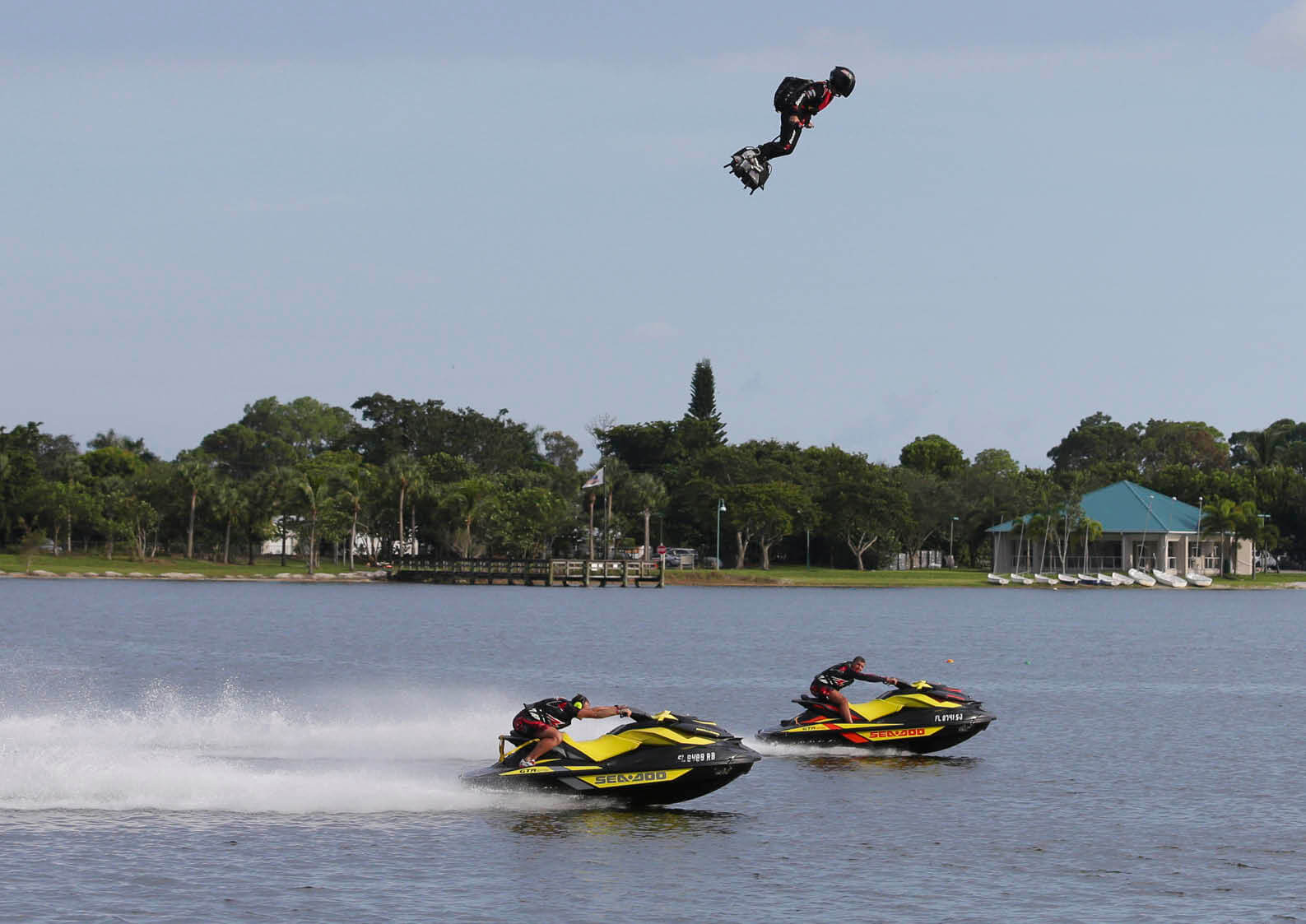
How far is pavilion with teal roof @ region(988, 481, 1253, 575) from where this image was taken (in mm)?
162750

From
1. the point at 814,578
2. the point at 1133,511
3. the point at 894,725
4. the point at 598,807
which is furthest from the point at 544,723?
the point at 1133,511

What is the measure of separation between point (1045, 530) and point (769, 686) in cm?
11623

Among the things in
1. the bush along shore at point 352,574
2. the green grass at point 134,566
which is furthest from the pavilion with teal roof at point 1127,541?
the green grass at point 134,566

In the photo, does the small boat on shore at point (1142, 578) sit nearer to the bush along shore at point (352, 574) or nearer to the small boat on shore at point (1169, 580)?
the small boat on shore at point (1169, 580)

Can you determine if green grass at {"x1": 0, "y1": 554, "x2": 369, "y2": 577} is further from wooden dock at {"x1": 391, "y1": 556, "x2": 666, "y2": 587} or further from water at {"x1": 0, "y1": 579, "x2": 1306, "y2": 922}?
water at {"x1": 0, "y1": 579, "x2": 1306, "y2": 922}

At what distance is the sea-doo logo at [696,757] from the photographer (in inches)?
937

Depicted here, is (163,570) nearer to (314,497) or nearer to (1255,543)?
(314,497)

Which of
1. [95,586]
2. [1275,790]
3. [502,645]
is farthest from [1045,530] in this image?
[1275,790]

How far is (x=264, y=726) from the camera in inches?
1300

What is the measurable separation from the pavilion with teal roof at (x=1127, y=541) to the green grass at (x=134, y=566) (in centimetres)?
6857

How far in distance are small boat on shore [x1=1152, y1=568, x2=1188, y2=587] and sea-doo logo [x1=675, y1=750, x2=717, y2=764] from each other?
480ft

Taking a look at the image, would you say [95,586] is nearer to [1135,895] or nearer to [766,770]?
[766,770]

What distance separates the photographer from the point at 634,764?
78.2 feet

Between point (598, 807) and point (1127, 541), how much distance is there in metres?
149
